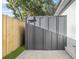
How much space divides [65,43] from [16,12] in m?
13.4

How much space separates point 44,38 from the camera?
40.0 feet

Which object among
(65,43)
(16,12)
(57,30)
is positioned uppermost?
(16,12)

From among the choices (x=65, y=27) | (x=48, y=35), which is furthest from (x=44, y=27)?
(x=65, y=27)

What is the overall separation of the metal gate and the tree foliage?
1038 cm

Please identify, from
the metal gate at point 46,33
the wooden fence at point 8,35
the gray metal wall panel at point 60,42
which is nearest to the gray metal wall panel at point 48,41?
the metal gate at point 46,33

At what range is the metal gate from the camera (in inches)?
474

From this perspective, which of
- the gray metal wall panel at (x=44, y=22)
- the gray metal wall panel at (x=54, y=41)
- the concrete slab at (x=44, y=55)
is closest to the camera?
the concrete slab at (x=44, y=55)

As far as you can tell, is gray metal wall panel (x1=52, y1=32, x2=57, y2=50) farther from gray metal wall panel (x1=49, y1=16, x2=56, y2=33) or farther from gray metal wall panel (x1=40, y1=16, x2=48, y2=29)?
gray metal wall panel (x1=40, y1=16, x2=48, y2=29)

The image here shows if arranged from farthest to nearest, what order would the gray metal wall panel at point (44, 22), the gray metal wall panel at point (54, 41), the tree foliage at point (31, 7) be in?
→ the tree foliage at point (31, 7) → the gray metal wall panel at point (44, 22) → the gray metal wall panel at point (54, 41)

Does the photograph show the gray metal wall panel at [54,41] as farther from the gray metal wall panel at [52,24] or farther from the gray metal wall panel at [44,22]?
the gray metal wall panel at [44,22]

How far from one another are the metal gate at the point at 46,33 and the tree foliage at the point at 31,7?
34.1 feet

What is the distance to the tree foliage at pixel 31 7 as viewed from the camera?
22.9m

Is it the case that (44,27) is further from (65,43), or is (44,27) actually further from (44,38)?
(65,43)

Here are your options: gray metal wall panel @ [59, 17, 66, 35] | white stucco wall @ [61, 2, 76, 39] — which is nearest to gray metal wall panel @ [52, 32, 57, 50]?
gray metal wall panel @ [59, 17, 66, 35]
